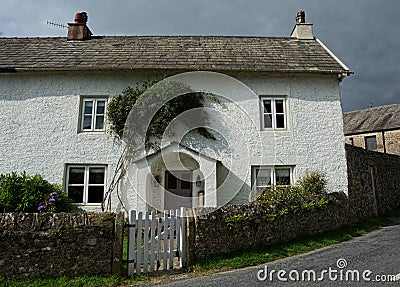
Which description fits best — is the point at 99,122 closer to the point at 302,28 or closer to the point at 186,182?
the point at 186,182

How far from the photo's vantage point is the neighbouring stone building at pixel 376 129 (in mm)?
27391

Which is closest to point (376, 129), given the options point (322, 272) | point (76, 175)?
point (322, 272)

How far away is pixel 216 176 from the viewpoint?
1144cm

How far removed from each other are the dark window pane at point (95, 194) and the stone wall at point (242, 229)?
18.4 ft

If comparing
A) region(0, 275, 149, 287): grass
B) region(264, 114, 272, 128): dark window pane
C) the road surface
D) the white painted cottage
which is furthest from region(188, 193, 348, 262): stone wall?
region(264, 114, 272, 128): dark window pane

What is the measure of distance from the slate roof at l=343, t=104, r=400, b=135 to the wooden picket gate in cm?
2667

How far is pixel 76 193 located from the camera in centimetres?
1170

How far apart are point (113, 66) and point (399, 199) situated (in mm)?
16327

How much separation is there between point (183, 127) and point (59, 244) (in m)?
6.93

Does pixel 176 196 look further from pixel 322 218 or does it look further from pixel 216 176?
pixel 322 218

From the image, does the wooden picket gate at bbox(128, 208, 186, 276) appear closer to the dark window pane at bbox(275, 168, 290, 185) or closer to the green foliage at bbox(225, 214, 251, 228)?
the green foliage at bbox(225, 214, 251, 228)

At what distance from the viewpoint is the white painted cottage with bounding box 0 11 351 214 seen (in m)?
11.7

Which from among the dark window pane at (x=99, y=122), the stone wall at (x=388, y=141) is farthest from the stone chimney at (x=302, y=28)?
the stone wall at (x=388, y=141)

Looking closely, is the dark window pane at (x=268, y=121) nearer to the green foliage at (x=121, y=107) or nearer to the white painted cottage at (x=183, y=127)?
the white painted cottage at (x=183, y=127)
